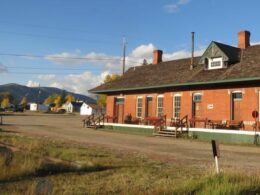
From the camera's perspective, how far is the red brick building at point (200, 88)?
83.7ft

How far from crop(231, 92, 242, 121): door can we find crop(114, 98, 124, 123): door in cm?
1261

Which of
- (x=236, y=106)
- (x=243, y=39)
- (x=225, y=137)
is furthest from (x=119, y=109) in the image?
(x=225, y=137)

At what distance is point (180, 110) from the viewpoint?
30172 millimetres

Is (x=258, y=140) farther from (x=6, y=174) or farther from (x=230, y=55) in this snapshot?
(x=6, y=174)

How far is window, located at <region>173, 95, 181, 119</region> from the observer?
3038 centimetres

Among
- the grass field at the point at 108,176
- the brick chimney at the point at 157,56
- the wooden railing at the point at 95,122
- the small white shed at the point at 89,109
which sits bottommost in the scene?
the grass field at the point at 108,176

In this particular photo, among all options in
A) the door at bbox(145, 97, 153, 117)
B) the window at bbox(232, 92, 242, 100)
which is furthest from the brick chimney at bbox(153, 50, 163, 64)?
the window at bbox(232, 92, 242, 100)

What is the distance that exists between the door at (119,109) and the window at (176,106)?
23.2 ft

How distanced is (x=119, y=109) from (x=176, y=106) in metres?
7.83

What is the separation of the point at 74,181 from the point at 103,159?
11.8 ft

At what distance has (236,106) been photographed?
2609cm

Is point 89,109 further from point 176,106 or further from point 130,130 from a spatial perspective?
point 176,106

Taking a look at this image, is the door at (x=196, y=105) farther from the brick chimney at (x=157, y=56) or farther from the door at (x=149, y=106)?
the brick chimney at (x=157, y=56)

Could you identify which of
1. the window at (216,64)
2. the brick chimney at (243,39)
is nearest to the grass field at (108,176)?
the window at (216,64)
